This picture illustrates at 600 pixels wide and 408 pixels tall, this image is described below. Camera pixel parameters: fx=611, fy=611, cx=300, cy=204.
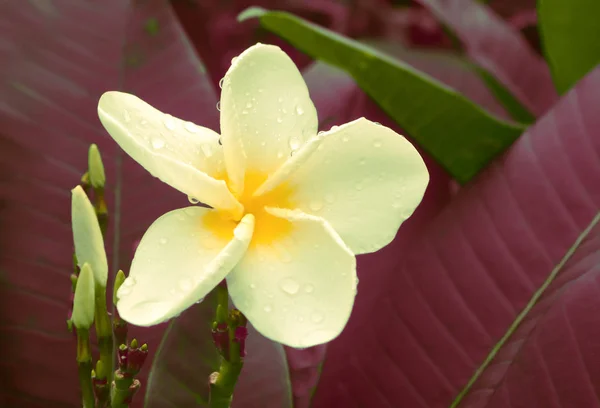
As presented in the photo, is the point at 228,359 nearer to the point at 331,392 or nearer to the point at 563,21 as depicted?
the point at 331,392

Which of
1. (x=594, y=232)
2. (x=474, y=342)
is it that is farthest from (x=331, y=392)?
(x=594, y=232)

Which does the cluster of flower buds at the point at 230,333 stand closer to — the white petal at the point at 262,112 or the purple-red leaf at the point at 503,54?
the white petal at the point at 262,112

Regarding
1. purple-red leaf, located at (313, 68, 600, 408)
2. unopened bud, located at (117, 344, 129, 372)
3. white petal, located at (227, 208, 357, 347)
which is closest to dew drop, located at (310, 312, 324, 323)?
white petal, located at (227, 208, 357, 347)

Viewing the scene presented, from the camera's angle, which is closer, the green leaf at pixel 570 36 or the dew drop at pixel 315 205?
the dew drop at pixel 315 205

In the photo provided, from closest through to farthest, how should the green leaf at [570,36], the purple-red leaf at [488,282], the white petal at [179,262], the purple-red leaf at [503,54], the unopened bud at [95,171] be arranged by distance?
the white petal at [179,262] → the unopened bud at [95,171] → the purple-red leaf at [488,282] → the green leaf at [570,36] → the purple-red leaf at [503,54]

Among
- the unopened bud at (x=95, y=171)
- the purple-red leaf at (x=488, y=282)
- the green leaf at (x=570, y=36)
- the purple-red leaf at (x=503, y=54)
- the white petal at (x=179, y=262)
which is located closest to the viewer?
the white petal at (x=179, y=262)

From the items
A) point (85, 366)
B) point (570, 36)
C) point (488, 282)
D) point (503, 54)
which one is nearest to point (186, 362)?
point (85, 366)

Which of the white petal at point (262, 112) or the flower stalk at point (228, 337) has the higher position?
the white petal at point (262, 112)

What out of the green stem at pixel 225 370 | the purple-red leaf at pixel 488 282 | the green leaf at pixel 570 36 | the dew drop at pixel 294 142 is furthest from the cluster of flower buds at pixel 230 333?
the green leaf at pixel 570 36
